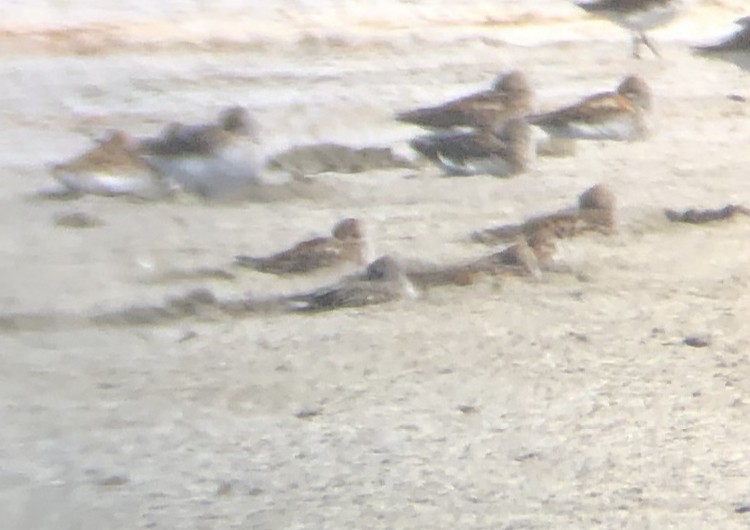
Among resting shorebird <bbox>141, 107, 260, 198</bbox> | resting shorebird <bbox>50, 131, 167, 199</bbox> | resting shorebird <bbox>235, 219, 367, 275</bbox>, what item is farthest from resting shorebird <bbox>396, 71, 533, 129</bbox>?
resting shorebird <bbox>235, 219, 367, 275</bbox>

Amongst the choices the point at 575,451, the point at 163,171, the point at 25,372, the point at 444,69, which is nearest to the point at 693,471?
the point at 575,451

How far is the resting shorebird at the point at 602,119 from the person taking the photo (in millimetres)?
5941

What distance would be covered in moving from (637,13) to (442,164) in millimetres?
1548

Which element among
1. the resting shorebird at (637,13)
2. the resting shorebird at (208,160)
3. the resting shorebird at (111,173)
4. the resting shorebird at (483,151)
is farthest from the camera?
the resting shorebird at (637,13)

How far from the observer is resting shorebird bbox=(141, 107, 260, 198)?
553 centimetres

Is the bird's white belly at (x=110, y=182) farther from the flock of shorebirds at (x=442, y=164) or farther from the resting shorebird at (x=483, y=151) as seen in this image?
the resting shorebird at (x=483, y=151)

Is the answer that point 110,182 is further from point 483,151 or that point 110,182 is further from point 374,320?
point 374,320

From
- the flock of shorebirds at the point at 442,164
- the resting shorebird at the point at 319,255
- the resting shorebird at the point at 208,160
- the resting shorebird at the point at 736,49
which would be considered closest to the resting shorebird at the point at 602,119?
the flock of shorebirds at the point at 442,164

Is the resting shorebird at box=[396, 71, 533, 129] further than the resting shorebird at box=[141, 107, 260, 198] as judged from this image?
Answer: Yes

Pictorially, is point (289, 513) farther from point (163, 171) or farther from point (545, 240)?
point (163, 171)

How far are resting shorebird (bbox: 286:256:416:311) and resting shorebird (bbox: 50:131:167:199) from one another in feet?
3.70

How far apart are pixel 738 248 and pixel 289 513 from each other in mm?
2388

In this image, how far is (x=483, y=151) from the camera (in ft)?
18.8

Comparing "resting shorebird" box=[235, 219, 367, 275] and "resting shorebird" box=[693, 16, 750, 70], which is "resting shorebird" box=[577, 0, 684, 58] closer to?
"resting shorebird" box=[693, 16, 750, 70]
